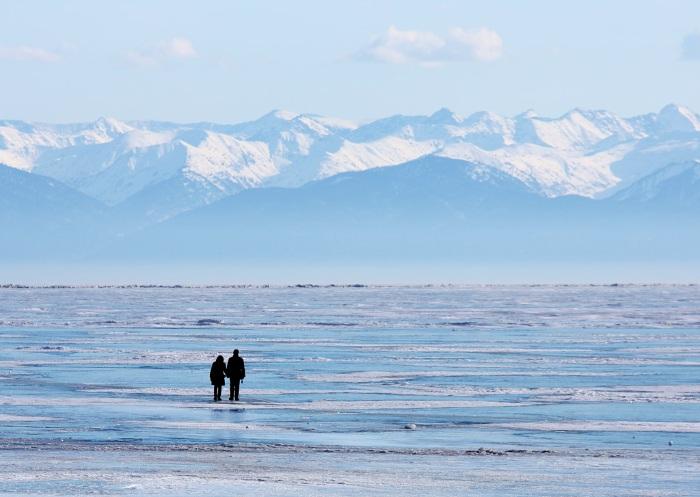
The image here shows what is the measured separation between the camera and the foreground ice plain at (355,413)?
92.9 ft

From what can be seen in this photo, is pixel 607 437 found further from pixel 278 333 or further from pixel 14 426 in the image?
pixel 278 333

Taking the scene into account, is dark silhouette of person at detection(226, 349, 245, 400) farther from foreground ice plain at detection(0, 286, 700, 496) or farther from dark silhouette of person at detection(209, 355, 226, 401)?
foreground ice plain at detection(0, 286, 700, 496)

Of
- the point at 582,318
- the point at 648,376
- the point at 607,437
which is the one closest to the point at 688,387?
the point at 648,376

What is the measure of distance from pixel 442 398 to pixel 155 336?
102ft

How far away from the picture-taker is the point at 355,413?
127 ft

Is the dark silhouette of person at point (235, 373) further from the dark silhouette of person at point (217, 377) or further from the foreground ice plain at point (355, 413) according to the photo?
the foreground ice plain at point (355, 413)

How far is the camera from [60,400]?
41469mm

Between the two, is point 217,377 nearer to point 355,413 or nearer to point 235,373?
point 235,373

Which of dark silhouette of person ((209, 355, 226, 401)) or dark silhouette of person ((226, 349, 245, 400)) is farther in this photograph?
dark silhouette of person ((226, 349, 245, 400))

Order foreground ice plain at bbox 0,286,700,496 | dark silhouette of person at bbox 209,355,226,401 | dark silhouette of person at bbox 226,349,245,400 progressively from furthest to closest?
1. dark silhouette of person at bbox 226,349,245,400
2. dark silhouette of person at bbox 209,355,226,401
3. foreground ice plain at bbox 0,286,700,496

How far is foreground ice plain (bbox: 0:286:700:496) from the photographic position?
28312 millimetres

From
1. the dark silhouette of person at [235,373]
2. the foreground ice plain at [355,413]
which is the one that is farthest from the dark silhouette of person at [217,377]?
the foreground ice plain at [355,413]

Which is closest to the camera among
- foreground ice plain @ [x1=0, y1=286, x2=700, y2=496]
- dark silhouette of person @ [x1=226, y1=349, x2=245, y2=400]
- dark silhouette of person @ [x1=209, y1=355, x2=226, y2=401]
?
foreground ice plain @ [x1=0, y1=286, x2=700, y2=496]

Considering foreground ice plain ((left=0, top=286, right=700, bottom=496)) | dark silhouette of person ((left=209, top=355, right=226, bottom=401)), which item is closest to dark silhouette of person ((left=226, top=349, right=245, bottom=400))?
dark silhouette of person ((left=209, top=355, right=226, bottom=401))
